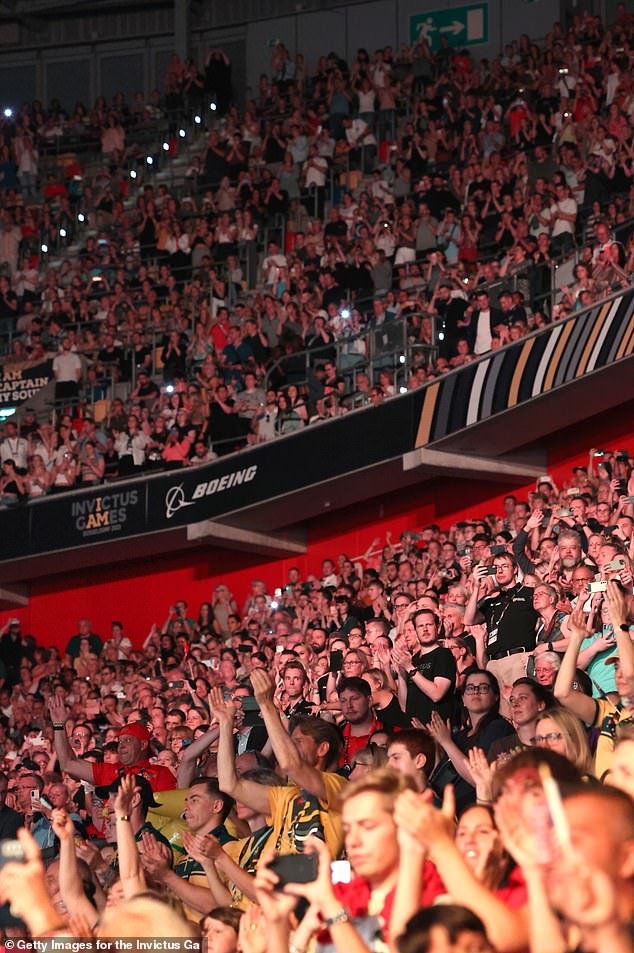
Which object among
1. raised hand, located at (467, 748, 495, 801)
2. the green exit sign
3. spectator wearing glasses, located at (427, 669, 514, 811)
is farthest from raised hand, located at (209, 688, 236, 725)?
the green exit sign

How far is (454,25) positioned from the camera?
24.5m

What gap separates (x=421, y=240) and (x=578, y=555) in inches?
358

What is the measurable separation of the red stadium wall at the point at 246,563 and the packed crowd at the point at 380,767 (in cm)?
123

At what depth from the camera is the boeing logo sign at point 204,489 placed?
17641mm

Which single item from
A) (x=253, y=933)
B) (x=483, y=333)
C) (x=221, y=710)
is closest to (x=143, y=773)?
(x=221, y=710)

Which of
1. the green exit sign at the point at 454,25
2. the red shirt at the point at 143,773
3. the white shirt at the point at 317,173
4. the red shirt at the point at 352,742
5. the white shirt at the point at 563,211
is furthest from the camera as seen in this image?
the green exit sign at the point at 454,25

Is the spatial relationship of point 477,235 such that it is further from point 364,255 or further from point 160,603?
point 160,603

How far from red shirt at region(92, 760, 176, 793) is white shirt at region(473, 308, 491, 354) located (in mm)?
6365

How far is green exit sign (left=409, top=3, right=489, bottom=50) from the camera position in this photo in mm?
24188

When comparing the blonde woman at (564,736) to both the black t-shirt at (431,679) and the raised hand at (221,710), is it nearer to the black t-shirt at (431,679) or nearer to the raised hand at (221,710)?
the raised hand at (221,710)

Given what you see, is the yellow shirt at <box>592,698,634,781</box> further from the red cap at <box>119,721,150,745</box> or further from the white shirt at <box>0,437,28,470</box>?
the white shirt at <box>0,437,28,470</box>

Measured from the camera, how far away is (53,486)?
19.2m

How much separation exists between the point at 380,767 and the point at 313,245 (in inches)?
551

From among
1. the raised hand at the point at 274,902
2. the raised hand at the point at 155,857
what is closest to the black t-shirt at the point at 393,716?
the raised hand at the point at 155,857
